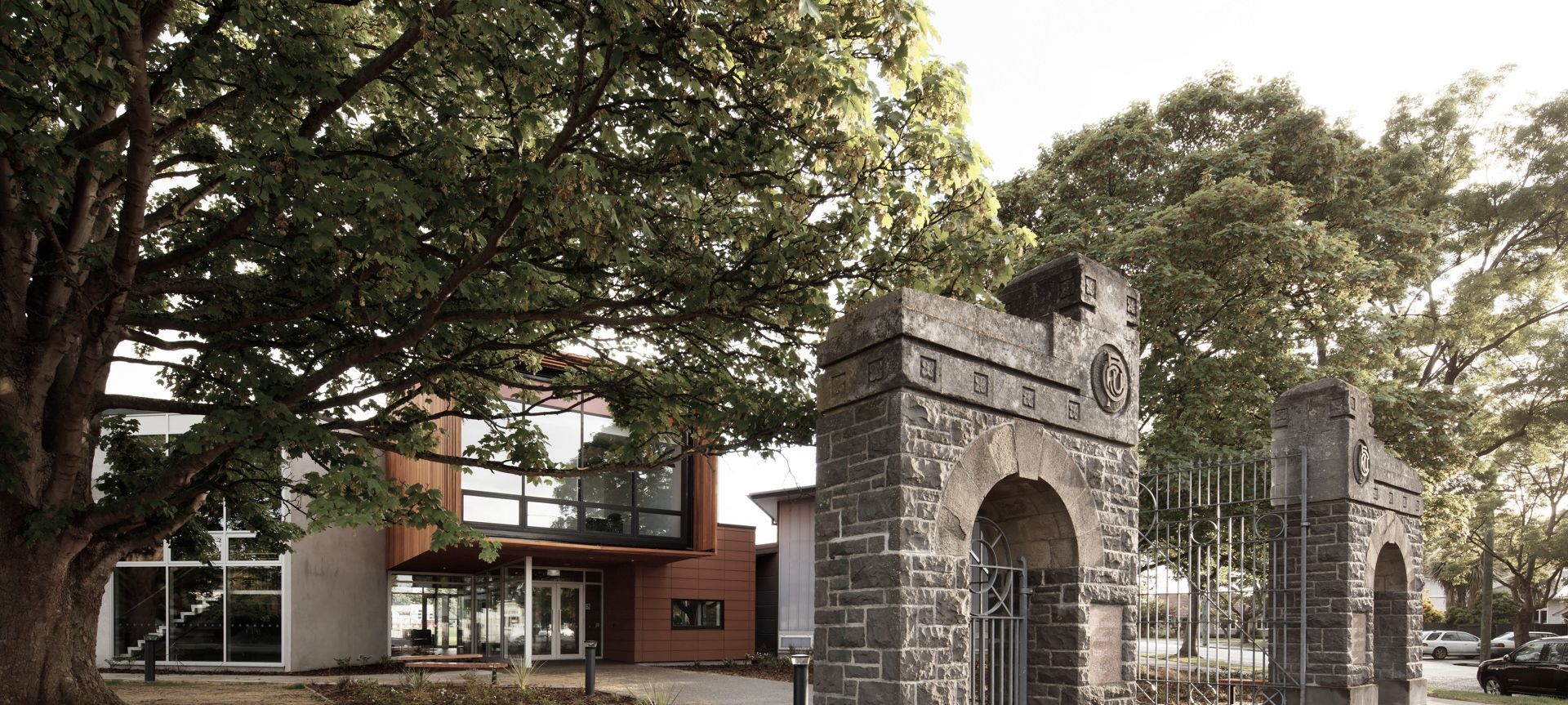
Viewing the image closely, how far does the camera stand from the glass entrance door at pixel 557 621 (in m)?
21.6

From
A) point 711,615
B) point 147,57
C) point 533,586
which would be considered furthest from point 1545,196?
point 147,57

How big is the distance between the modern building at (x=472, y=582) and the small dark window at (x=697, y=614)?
4 cm

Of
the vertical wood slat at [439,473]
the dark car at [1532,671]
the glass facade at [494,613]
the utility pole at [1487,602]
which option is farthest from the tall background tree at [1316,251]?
the glass facade at [494,613]

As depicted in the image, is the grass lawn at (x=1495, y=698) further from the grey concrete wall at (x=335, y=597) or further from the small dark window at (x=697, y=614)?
the grey concrete wall at (x=335, y=597)

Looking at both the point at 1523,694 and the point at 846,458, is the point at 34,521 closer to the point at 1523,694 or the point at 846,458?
the point at 846,458

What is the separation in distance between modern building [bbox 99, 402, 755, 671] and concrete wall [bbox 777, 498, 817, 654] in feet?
4.99

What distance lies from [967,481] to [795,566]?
17068mm

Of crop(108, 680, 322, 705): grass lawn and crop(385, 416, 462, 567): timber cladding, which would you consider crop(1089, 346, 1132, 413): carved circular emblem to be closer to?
crop(108, 680, 322, 705): grass lawn

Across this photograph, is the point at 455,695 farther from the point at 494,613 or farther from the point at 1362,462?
the point at 1362,462

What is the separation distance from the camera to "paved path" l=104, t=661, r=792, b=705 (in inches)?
581

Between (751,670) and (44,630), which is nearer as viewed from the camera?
(44,630)

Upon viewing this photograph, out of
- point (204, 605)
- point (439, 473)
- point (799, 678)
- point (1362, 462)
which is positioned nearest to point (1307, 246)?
point (1362, 462)

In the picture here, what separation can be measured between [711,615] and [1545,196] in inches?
810

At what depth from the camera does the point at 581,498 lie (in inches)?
751
